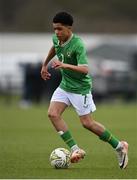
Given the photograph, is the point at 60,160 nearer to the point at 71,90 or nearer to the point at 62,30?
the point at 71,90

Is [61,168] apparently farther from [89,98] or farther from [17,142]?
[17,142]

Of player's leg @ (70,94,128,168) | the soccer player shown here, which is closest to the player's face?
the soccer player

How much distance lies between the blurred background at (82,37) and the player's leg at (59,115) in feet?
73.3

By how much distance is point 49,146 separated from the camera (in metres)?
19.1

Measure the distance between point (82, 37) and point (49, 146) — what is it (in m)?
35.5

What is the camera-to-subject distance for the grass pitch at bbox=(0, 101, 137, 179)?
14328mm

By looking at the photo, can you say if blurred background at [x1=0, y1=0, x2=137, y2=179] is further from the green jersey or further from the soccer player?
the green jersey

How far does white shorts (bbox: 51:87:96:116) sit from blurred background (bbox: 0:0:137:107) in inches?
879

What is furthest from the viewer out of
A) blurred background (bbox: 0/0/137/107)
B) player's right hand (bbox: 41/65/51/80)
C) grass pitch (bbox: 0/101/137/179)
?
blurred background (bbox: 0/0/137/107)

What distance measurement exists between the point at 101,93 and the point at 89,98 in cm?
2421

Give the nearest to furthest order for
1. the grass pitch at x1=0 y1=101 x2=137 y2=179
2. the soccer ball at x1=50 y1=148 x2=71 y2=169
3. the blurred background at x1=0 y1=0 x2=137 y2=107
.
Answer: the grass pitch at x1=0 y1=101 x2=137 y2=179 → the soccer ball at x1=50 y1=148 x2=71 y2=169 → the blurred background at x1=0 y1=0 x2=137 y2=107

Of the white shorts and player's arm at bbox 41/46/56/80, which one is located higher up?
player's arm at bbox 41/46/56/80

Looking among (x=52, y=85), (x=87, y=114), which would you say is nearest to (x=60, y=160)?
(x=87, y=114)

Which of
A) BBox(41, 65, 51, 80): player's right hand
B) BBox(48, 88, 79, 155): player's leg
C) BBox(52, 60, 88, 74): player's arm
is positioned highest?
BBox(52, 60, 88, 74): player's arm
